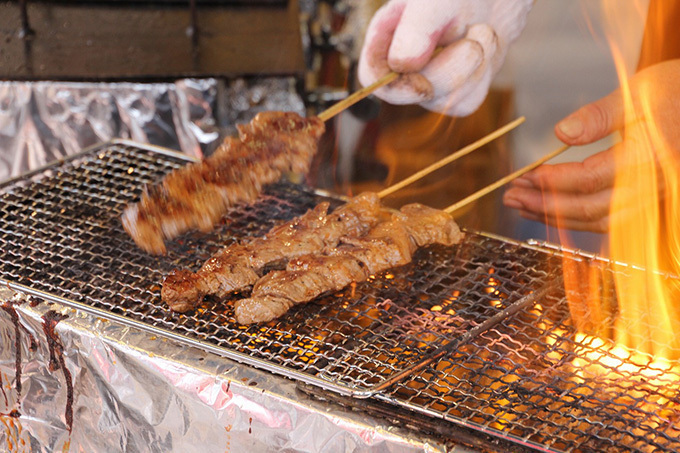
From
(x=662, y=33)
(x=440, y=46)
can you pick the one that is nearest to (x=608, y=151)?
(x=662, y=33)

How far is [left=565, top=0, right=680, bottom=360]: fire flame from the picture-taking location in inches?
112

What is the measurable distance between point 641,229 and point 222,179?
264cm

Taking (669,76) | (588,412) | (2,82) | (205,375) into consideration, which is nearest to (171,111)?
(2,82)

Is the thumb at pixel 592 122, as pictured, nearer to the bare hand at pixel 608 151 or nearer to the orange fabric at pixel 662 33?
the bare hand at pixel 608 151

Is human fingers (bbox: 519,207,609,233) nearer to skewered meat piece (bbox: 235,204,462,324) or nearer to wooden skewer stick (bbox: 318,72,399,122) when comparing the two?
skewered meat piece (bbox: 235,204,462,324)

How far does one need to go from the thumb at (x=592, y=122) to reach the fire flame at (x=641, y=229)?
62 millimetres

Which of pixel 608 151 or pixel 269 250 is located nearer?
pixel 269 250

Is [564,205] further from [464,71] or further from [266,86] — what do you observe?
[266,86]

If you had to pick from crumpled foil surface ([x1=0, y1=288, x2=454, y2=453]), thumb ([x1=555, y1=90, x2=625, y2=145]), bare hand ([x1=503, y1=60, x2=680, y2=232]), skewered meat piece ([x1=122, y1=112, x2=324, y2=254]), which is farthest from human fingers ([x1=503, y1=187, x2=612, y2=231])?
crumpled foil surface ([x1=0, y1=288, x2=454, y2=453])

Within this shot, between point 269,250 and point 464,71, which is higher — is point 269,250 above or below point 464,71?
below

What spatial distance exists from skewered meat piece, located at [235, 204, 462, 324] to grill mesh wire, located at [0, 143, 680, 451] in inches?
2.8

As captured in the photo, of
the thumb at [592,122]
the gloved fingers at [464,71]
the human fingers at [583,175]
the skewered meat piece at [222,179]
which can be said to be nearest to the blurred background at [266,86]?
the human fingers at [583,175]

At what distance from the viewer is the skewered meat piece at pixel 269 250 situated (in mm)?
2863

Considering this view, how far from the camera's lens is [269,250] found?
3.21 metres
